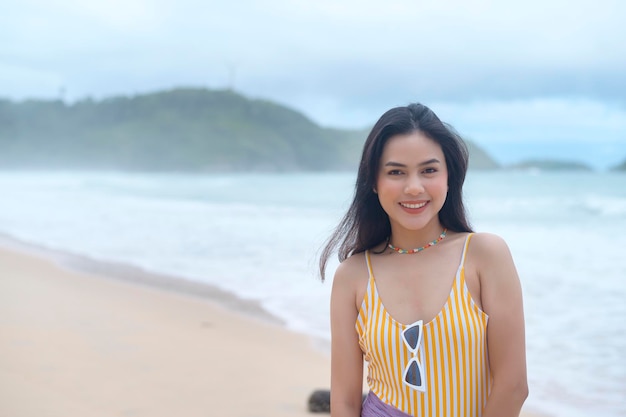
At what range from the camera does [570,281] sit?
7926 mm

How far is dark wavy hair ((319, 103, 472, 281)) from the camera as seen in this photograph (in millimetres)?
2176

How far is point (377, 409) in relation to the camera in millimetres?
2186

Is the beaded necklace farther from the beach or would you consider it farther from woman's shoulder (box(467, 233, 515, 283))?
the beach

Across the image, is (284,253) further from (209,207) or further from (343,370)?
(209,207)

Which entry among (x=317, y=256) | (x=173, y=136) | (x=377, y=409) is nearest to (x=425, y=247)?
(x=377, y=409)

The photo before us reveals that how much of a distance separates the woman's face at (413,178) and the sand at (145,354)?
6.95 feet

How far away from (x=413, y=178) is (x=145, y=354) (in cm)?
339

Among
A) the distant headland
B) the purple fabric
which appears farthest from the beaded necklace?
the distant headland

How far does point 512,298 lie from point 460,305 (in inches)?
6.1

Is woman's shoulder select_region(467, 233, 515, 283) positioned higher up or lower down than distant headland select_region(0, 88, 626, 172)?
lower down

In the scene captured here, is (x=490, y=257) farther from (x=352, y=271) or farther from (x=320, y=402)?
(x=320, y=402)

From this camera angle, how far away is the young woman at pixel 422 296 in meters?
2.05

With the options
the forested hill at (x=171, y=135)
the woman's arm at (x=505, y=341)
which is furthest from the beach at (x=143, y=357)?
the forested hill at (x=171, y=135)

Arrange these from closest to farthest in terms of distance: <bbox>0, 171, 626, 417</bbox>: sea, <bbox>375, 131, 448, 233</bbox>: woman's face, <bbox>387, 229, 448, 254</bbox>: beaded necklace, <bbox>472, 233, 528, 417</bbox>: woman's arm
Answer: <bbox>472, 233, 528, 417</bbox>: woman's arm → <bbox>375, 131, 448, 233</bbox>: woman's face → <bbox>387, 229, 448, 254</bbox>: beaded necklace → <bbox>0, 171, 626, 417</bbox>: sea
